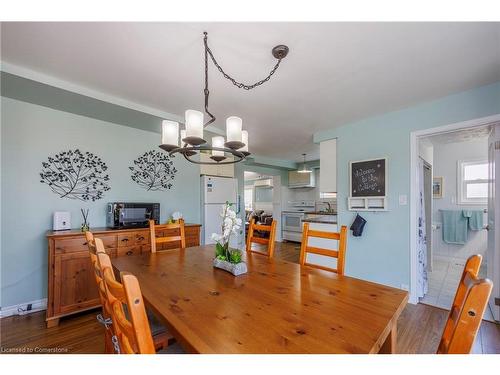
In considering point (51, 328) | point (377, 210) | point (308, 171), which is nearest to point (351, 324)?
point (377, 210)

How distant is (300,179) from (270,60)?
16.2 feet

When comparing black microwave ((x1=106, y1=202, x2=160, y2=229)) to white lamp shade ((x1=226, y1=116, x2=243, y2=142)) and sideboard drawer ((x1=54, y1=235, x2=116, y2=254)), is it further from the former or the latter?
white lamp shade ((x1=226, y1=116, x2=243, y2=142))

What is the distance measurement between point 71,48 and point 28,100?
1236 millimetres

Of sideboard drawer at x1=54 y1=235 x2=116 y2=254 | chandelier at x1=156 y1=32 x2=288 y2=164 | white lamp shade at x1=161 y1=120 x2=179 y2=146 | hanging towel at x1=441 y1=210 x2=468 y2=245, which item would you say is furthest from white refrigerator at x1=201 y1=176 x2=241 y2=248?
hanging towel at x1=441 y1=210 x2=468 y2=245

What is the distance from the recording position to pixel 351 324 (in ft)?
2.70

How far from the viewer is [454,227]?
4258 mm

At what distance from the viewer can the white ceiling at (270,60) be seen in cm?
150

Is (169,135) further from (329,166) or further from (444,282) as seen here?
(444,282)

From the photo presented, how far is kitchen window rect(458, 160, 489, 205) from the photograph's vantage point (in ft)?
13.4

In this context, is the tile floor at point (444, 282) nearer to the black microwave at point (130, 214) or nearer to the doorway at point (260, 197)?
the black microwave at point (130, 214)

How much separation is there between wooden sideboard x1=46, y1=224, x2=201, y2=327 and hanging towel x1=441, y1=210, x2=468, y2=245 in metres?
5.54

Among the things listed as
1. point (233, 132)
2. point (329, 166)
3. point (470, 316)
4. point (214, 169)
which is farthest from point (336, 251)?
point (214, 169)

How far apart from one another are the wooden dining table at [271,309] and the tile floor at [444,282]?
2.23 metres
